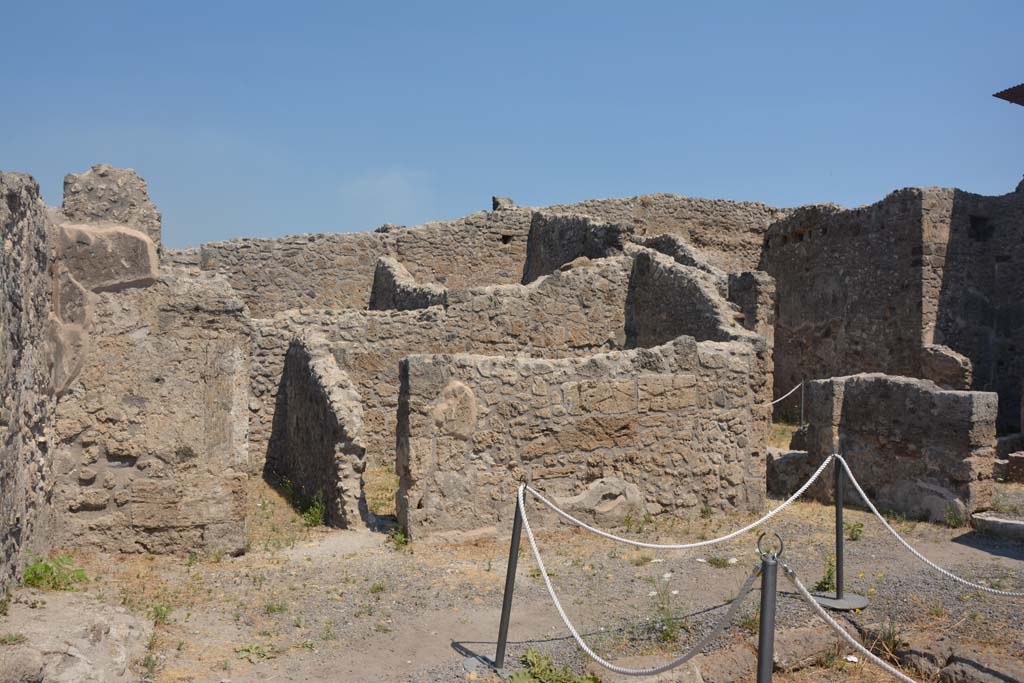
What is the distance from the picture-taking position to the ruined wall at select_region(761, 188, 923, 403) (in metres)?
13.8

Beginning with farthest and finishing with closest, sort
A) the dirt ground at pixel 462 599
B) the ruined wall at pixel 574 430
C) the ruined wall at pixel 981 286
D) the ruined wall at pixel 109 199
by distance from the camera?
1. the ruined wall at pixel 981 286
2. the ruined wall at pixel 574 430
3. the ruined wall at pixel 109 199
4. the dirt ground at pixel 462 599

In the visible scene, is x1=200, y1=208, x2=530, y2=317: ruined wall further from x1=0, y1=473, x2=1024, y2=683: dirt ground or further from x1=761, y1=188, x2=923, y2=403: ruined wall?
x1=0, y1=473, x2=1024, y2=683: dirt ground

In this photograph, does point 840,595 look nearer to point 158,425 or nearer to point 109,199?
point 158,425

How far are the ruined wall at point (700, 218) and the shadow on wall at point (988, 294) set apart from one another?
18.2 ft

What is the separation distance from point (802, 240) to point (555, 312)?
25.4ft

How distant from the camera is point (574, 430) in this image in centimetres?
754

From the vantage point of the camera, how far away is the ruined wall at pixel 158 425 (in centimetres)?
589

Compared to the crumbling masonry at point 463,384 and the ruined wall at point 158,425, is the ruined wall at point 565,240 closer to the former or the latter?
the crumbling masonry at point 463,384

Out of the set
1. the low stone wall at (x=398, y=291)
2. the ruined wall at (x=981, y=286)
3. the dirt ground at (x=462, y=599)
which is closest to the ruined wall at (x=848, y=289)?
the ruined wall at (x=981, y=286)

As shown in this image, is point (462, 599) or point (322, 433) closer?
point (462, 599)

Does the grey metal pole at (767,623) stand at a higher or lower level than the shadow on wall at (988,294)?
lower

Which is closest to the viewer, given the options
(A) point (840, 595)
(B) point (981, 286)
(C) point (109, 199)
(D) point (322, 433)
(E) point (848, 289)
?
(A) point (840, 595)

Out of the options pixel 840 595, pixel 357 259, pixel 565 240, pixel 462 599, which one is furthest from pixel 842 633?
pixel 357 259

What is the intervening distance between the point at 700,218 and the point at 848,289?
4900 mm
